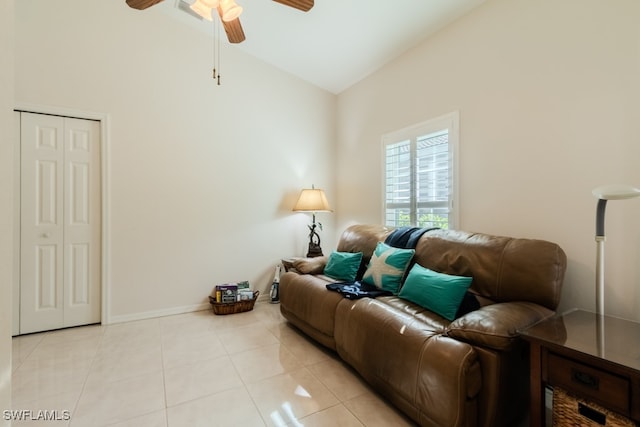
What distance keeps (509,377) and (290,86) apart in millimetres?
3830

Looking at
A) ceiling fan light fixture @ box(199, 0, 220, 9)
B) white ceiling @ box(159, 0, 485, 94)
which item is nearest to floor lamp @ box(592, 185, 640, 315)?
white ceiling @ box(159, 0, 485, 94)

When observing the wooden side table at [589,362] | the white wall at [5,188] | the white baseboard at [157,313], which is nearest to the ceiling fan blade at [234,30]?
the white wall at [5,188]

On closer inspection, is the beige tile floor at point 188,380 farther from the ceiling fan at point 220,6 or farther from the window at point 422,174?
the ceiling fan at point 220,6

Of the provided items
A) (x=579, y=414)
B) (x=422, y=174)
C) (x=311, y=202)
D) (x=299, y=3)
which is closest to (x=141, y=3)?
(x=299, y=3)

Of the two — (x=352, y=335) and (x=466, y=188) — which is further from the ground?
(x=466, y=188)

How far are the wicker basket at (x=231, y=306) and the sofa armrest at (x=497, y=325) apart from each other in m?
2.41

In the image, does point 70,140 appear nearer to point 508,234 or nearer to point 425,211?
point 425,211

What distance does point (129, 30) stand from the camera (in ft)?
10.1

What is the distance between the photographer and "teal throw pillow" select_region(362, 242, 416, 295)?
7.56 feet

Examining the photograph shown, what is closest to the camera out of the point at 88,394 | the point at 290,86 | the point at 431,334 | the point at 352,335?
the point at 431,334

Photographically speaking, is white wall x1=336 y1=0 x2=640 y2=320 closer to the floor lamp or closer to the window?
the window

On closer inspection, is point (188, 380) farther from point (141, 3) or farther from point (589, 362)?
point (141, 3)

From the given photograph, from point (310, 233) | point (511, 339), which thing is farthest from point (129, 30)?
point (511, 339)

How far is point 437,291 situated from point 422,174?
1.43 meters
